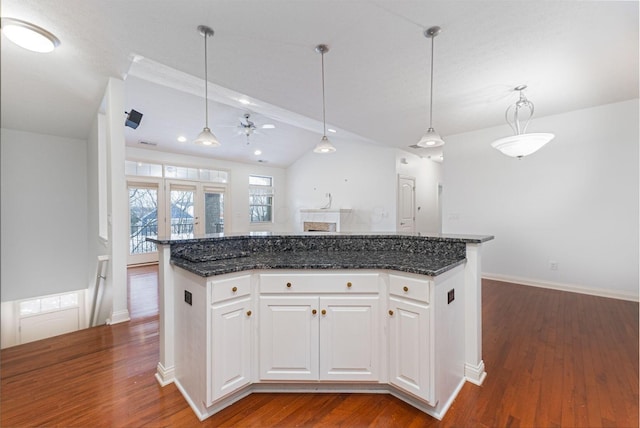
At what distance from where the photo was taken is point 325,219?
725 centimetres

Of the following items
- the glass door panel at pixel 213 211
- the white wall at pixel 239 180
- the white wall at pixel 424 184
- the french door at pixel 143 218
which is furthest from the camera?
the glass door panel at pixel 213 211

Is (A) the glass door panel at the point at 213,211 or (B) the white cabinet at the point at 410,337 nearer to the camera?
(B) the white cabinet at the point at 410,337

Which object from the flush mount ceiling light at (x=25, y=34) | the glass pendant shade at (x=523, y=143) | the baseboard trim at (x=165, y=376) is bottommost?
the baseboard trim at (x=165, y=376)

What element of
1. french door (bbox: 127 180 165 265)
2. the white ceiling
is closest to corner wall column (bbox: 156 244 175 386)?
the white ceiling

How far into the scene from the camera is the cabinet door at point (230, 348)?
1614 mm

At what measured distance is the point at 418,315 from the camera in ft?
5.36

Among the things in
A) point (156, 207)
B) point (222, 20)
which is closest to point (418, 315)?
point (222, 20)

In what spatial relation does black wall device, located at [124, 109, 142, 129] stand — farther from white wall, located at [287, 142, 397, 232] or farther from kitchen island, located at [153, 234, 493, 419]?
white wall, located at [287, 142, 397, 232]

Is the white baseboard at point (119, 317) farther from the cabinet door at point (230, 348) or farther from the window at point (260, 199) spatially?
the window at point (260, 199)

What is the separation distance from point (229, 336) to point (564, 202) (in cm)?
491

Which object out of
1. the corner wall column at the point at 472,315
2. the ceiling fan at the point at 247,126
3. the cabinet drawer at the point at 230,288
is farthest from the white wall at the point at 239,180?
the corner wall column at the point at 472,315

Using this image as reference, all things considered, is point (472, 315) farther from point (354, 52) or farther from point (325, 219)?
point (325, 219)

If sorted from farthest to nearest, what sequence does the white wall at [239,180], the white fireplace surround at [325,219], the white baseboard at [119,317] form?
1. the white fireplace surround at [325,219]
2. the white wall at [239,180]
3. the white baseboard at [119,317]

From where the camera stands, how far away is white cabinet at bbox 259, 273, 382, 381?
1790 millimetres
